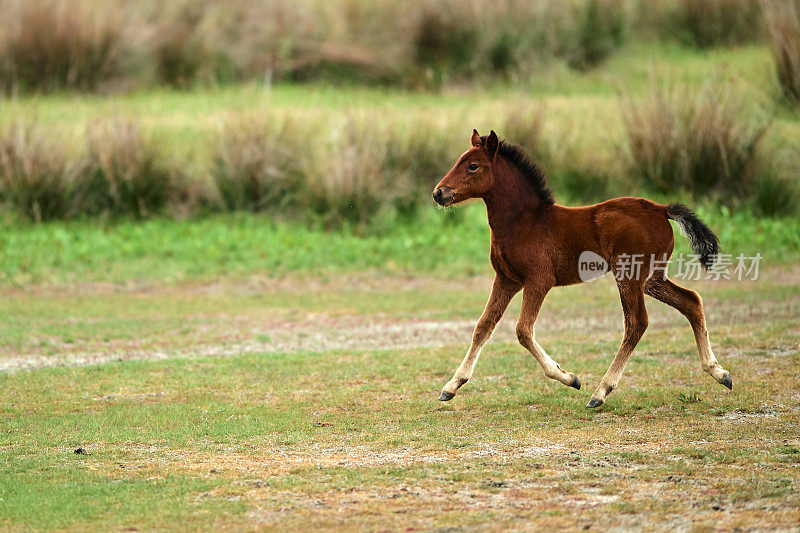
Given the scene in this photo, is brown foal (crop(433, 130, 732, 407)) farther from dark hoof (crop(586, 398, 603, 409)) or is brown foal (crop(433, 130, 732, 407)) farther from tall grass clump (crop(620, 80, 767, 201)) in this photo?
tall grass clump (crop(620, 80, 767, 201))

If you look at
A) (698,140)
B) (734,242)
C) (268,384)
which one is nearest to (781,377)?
(268,384)

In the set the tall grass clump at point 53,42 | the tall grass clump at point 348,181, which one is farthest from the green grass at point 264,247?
the tall grass clump at point 53,42

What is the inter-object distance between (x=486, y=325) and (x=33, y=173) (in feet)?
35.2

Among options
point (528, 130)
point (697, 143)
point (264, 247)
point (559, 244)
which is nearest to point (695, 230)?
point (559, 244)

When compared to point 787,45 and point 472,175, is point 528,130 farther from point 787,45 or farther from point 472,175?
point 472,175

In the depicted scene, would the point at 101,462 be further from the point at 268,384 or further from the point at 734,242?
the point at 734,242

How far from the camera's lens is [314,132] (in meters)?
17.8

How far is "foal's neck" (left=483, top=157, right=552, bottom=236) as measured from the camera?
744 centimetres

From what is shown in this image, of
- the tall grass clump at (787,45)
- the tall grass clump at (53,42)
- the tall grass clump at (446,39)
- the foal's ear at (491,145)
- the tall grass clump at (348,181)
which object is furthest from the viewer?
the tall grass clump at (446,39)

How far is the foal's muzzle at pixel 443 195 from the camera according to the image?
7266 millimetres

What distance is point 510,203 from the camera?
744cm

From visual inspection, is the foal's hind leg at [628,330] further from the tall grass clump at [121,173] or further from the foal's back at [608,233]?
the tall grass clump at [121,173]

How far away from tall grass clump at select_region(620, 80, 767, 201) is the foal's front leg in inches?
368

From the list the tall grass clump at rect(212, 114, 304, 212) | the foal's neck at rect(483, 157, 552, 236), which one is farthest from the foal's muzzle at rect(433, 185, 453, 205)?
the tall grass clump at rect(212, 114, 304, 212)
